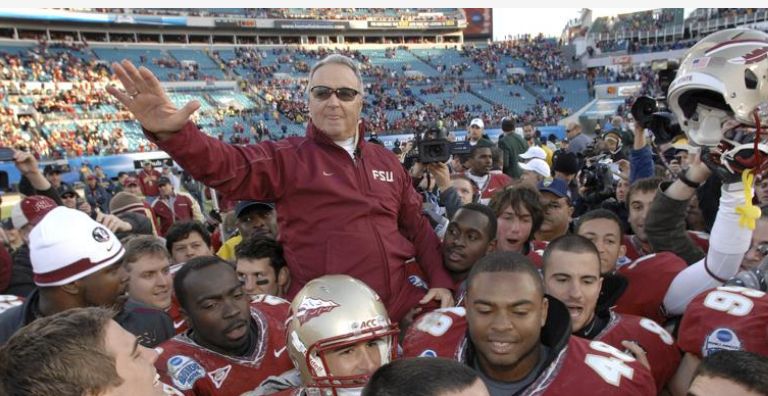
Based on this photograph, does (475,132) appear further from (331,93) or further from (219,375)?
(219,375)

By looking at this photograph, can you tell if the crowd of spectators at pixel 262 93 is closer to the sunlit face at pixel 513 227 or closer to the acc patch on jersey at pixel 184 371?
the sunlit face at pixel 513 227

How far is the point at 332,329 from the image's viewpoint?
187 cm

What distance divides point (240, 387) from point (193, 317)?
1.13 feet

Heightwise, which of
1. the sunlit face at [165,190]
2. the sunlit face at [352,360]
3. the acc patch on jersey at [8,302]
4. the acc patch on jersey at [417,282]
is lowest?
the sunlit face at [165,190]

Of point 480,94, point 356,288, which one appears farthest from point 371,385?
point 480,94

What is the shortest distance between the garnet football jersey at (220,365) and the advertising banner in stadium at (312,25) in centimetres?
4162


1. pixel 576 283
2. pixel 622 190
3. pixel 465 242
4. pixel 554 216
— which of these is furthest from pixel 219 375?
pixel 622 190

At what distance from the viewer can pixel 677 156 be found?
5449 millimetres

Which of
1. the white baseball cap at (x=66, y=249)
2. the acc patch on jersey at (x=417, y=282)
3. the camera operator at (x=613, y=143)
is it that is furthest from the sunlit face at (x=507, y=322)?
the camera operator at (x=613, y=143)

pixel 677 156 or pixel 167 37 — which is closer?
pixel 677 156

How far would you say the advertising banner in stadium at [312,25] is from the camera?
41.5 metres

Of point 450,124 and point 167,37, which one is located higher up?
point 167,37

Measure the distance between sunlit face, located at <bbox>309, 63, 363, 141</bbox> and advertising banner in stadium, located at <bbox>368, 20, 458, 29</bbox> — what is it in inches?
1726

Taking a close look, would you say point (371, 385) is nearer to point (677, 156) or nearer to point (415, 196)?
point (415, 196)
